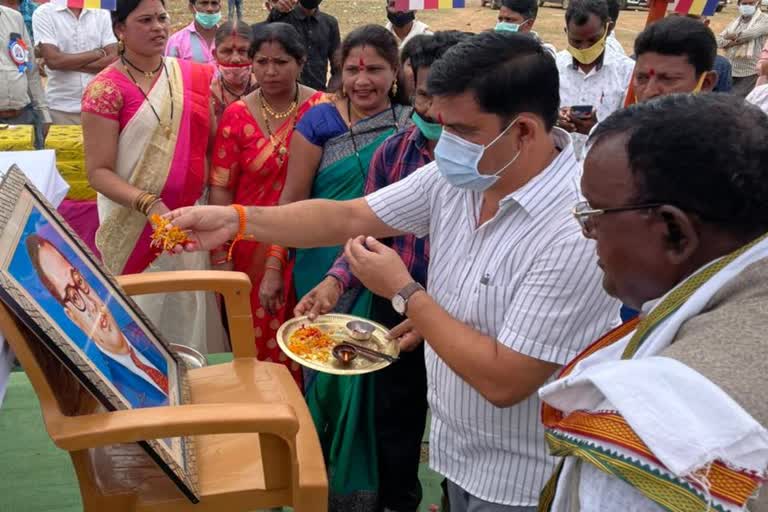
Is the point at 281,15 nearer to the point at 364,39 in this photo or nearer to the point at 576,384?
the point at 364,39

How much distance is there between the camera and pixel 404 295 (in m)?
1.71

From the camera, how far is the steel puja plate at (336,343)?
2.22m

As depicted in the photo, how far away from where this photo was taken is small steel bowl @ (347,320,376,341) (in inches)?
95.8

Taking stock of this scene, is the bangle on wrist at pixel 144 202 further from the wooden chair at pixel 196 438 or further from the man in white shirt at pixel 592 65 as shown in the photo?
the man in white shirt at pixel 592 65

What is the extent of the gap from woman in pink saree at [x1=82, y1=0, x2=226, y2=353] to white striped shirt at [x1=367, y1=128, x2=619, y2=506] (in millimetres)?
1713

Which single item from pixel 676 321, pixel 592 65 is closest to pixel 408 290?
pixel 676 321

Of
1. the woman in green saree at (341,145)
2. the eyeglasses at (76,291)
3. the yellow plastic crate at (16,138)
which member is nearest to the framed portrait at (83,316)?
the eyeglasses at (76,291)

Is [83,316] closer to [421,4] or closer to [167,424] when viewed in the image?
[167,424]

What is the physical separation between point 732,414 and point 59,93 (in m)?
5.94

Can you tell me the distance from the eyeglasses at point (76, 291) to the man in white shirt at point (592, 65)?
3386 mm

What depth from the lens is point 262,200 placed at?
336 centimetres

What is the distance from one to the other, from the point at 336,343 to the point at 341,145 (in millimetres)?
950

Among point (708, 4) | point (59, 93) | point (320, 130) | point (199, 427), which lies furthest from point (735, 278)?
point (59, 93)

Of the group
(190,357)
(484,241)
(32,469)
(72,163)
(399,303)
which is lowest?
(32,469)
